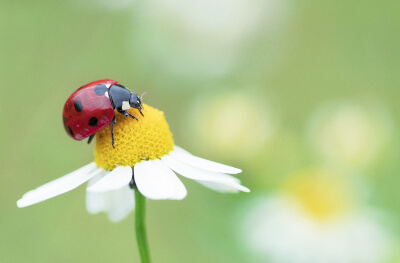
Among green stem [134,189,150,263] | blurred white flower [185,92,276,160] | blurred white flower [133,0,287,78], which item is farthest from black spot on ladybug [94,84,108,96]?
blurred white flower [133,0,287,78]

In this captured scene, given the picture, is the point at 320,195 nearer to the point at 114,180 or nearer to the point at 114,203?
the point at 114,203

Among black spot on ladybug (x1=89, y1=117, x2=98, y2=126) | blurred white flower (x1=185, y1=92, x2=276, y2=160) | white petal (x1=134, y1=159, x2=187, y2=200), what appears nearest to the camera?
white petal (x1=134, y1=159, x2=187, y2=200)

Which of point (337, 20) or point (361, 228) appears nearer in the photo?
point (361, 228)

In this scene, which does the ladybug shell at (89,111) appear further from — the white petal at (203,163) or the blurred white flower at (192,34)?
the blurred white flower at (192,34)

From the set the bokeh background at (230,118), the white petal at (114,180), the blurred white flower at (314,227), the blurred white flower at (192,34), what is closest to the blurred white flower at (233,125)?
the bokeh background at (230,118)

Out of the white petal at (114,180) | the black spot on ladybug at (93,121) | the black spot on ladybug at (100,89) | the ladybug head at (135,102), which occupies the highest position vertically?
the black spot on ladybug at (100,89)

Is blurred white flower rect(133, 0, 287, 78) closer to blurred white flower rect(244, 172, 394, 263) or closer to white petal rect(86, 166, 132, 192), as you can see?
blurred white flower rect(244, 172, 394, 263)

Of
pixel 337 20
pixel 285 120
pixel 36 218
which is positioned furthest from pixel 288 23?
pixel 36 218

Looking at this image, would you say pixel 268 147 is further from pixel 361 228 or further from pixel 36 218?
pixel 36 218
